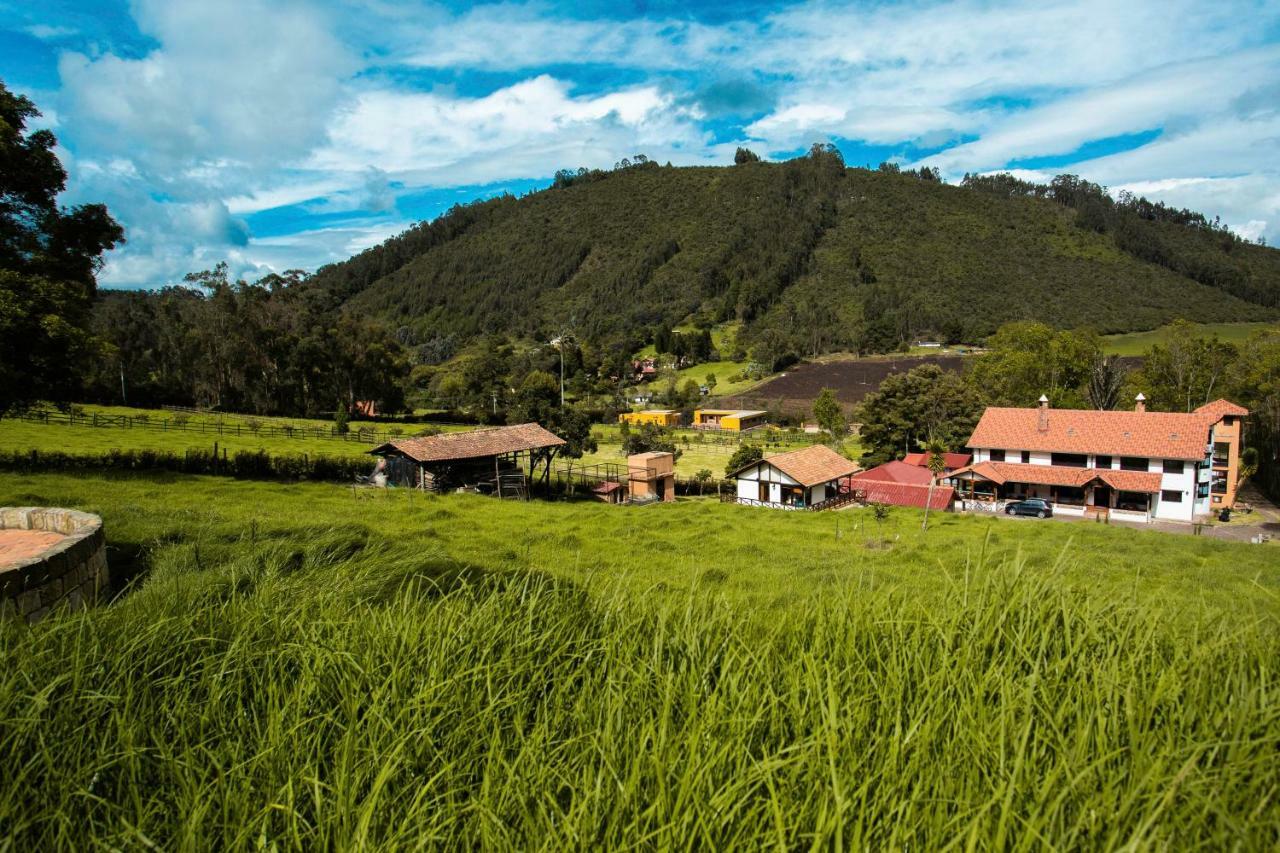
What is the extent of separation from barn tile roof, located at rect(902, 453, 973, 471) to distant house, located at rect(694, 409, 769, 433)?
2469 centimetres

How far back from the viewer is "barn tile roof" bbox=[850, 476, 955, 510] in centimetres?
2906

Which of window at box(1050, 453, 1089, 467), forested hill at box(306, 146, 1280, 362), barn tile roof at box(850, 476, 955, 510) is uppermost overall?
forested hill at box(306, 146, 1280, 362)

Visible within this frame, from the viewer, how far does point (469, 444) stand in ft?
77.7

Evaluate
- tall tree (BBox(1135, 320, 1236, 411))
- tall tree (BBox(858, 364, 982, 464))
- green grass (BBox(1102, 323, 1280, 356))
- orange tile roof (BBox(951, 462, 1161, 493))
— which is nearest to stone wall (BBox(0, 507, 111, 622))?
orange tile roof (BBox(951, 462, 1161, 493))

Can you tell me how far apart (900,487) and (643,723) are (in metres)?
31.5

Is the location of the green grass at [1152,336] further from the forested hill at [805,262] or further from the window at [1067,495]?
the window at [1067,495]

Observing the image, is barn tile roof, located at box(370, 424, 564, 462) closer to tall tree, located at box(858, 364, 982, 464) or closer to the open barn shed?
the open barn shed

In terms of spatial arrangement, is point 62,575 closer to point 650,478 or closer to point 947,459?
point 650,478

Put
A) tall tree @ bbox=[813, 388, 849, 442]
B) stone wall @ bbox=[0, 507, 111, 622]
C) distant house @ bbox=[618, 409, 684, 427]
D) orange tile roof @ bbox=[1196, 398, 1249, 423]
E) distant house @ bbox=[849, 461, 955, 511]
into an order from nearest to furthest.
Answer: stone wall @ bbox=[0, 507, 111, 622] < distant house @ bbox=[849, 461, 955, 511] < orange tile roof @ bbox=[1196, 398, 1249, 423] < tall tree @ bbox=[813, 388, 849, 442] < distant house @ bbox=[618, 409, 684, 427]

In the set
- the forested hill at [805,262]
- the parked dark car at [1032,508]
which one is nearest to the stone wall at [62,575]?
the parked dark car at [1032,508]

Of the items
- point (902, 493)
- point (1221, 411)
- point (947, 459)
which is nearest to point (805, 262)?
point (947, 459)

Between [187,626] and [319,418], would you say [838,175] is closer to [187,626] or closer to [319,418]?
[319,418]

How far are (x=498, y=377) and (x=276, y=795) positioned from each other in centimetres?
6108

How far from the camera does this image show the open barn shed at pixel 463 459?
23.0 meters
